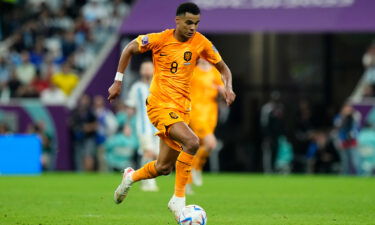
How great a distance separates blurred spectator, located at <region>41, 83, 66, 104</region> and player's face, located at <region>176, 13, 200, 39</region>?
17219 mm

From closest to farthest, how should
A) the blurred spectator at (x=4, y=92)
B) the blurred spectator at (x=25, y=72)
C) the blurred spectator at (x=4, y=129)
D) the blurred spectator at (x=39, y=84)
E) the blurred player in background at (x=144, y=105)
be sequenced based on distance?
the blurred player in background at (x=144, y=105) < the blurred spectator at (x=4, y=129) < the blurred spectator at (x=39, y=84) < the blurred spectator at (x=4, y=92) < the blurred spectator at (x=25, y=72)

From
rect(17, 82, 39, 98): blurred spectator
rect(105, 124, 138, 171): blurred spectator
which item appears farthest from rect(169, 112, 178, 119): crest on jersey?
rect(17, 82, 39, 98): blurred spectator

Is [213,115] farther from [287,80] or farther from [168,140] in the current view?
[287,80]

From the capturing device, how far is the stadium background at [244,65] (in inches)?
1067

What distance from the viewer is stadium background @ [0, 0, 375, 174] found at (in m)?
27.1

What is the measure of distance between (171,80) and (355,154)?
50.5 feet

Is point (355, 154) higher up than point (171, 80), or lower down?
lower down

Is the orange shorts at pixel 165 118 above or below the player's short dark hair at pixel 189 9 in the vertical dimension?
below

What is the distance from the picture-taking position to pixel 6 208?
13.0 meters

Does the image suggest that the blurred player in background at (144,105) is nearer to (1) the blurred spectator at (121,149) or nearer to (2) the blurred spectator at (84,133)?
(1) the blurred spectator at (121,149)

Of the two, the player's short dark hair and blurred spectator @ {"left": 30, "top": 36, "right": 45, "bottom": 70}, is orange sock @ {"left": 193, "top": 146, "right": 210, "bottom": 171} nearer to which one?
the player's short dark hair

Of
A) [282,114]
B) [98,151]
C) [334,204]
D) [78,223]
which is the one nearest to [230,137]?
[282,114]

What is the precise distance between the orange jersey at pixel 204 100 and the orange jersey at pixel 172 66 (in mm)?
7125

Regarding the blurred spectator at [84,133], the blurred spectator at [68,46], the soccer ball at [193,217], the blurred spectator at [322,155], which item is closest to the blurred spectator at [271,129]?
the blurred spectator at [322,155]
